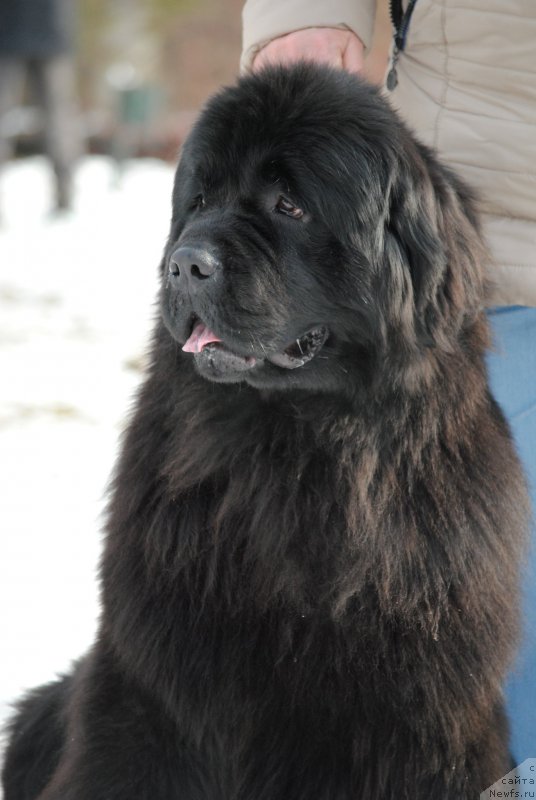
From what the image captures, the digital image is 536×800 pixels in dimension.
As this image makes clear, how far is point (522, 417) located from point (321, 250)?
0.82 metres

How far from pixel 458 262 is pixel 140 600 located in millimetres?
1046

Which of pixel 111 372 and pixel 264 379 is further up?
pixel 264 379

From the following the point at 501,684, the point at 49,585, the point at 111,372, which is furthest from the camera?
the point at 111,372

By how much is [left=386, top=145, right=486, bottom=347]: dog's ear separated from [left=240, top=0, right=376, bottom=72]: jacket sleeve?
1.84ft

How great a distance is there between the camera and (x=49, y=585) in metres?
4.29

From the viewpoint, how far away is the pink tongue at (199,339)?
8.01 feet

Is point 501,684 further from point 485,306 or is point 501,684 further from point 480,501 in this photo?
point 485,306

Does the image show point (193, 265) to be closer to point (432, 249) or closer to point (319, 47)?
point (432, 249)

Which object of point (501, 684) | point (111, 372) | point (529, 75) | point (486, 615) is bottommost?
point (111, 372)

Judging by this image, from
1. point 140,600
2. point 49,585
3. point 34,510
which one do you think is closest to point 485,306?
point 140,600

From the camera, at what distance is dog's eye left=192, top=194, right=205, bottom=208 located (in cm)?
264

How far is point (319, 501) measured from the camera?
2.53 metres

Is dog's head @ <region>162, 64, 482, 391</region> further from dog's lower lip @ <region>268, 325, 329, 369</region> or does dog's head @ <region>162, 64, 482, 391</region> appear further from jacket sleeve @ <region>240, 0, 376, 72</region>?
jacket sleeve @ <region>240, 0, 376, 72</region>

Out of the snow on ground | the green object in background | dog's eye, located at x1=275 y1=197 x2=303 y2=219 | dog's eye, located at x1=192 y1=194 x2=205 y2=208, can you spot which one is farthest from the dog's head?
the green object in background
